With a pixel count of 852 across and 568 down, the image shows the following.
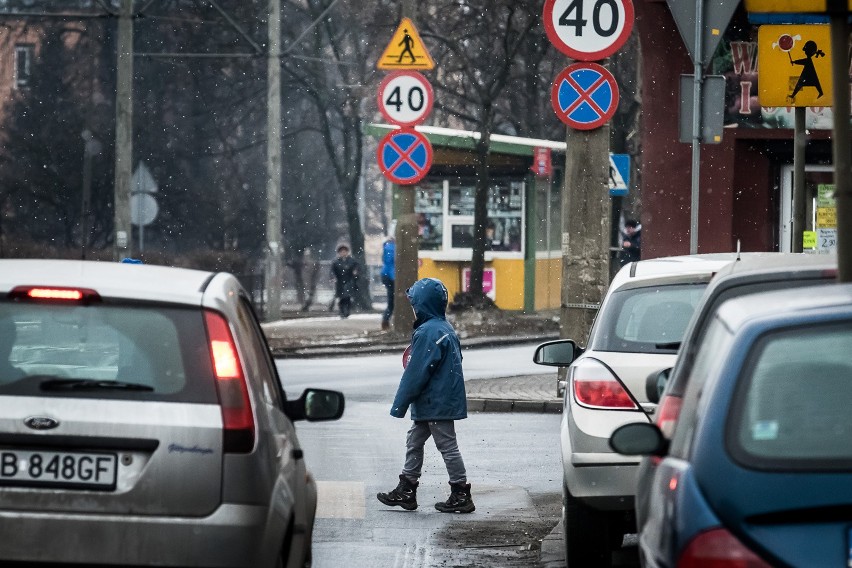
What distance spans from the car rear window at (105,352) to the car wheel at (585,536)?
3.11 m

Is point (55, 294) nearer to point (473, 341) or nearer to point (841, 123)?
point (841, 123)

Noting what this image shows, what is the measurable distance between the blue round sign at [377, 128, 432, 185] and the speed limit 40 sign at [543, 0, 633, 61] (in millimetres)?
8647

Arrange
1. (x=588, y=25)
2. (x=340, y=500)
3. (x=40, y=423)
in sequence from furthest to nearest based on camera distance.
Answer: (x=588, y=25)
(x=340, y=500)
(x=40, y=423)

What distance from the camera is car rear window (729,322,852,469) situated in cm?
402

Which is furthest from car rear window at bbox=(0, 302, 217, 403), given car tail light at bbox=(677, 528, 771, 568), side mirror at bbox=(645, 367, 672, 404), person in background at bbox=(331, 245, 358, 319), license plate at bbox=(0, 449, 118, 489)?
person in background at bbox=(331, 245, 358, 319)

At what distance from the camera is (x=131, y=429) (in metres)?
5.21

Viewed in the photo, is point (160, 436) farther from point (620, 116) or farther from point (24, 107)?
point (24, 107)

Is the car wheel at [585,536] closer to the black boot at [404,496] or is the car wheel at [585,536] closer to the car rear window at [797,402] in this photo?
the black boot at [404,496]

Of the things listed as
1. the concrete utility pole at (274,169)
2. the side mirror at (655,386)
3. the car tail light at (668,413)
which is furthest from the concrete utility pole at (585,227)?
the concrete utility pole at (274,169)

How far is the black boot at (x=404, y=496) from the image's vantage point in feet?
34.7

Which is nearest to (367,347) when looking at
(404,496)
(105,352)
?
(404,496)

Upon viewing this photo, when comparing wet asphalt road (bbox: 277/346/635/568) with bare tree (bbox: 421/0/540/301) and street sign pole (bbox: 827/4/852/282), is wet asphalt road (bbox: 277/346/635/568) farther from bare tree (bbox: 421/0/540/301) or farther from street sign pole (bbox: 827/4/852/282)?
bare tree (bbox: 421/0/540/301)

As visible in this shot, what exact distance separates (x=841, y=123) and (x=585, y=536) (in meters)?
3.47

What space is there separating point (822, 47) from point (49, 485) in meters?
6.87
